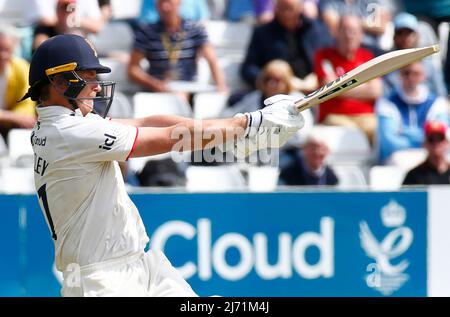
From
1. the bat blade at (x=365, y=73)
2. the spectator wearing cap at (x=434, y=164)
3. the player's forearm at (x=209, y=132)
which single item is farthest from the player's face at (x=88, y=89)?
the spectator wearing cap at (x=434, y=164)

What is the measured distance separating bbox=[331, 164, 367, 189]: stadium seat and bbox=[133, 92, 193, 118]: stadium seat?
1377mm

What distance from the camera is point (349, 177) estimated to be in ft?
27.1

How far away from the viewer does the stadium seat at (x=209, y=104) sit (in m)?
8.74

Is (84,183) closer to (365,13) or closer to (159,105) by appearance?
(159,105)

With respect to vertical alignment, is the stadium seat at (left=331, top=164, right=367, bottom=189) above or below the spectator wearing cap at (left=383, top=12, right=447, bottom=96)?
below

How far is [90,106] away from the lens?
15.6ft

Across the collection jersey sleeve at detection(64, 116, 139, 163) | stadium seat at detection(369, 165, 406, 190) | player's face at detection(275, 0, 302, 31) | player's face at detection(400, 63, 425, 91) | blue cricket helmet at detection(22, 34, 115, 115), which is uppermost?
player's face at detection(275, 0, 302, 31)

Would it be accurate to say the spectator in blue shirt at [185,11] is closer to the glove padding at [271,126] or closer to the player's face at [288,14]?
the player's face at [288,14]

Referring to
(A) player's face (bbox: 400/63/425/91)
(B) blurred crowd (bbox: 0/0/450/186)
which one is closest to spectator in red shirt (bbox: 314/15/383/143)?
(B) blurred crowd (bbox: 0/0/450/186)

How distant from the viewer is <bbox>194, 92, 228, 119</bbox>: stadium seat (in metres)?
8.74

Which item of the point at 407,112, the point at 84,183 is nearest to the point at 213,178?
the point at 407,112

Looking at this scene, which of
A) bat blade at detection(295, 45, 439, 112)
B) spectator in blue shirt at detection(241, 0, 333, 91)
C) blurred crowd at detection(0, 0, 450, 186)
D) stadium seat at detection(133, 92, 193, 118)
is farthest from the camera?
spectator in blue shirt at detection(241, 0, 333, 91)

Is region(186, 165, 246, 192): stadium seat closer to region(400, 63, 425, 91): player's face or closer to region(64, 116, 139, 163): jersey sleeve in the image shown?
region(400, 63, 425, 91): player's face
